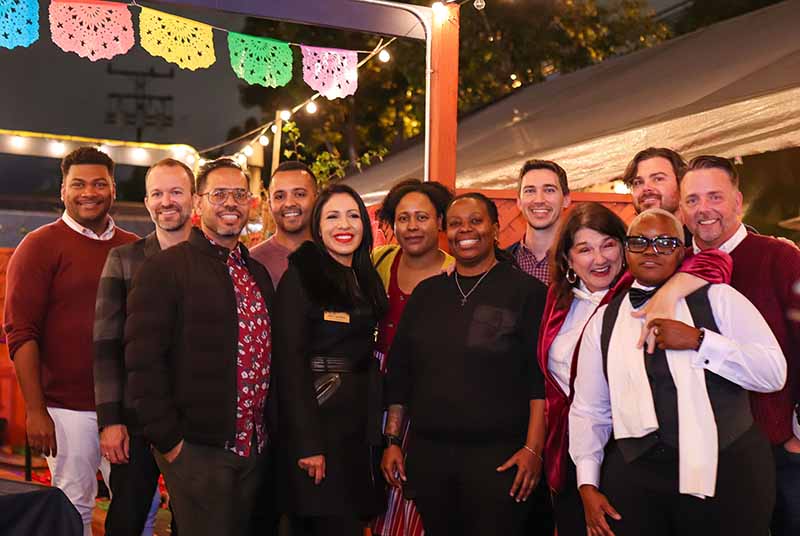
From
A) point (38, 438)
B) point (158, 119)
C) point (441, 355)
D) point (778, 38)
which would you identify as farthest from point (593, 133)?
point (158, 119)

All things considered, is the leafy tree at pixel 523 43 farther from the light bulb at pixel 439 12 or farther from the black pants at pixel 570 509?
the black pants at pixel 570 509

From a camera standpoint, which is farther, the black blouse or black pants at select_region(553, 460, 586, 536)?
the black blouse

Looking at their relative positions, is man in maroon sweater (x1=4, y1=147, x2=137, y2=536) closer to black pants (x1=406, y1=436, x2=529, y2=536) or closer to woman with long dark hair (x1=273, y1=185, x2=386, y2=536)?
woman with long dark hair (x1=273, y1=185, x2=386, y2=536)

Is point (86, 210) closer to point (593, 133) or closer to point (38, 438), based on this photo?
point (38, 438)

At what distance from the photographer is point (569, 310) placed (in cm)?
312

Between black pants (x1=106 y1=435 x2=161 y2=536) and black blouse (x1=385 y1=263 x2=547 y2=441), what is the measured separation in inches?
45.3

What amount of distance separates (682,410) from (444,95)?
3458 mm

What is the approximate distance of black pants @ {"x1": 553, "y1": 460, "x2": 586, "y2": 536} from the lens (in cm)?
296

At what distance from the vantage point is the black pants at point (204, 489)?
306 cm

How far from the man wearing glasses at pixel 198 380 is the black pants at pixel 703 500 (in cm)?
137

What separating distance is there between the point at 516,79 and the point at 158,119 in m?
28.9

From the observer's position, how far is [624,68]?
7.62 m

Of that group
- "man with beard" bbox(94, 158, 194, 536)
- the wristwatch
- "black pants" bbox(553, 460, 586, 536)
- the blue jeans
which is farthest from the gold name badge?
the blue jeans

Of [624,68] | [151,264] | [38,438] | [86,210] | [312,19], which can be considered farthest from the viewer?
[624,68]
